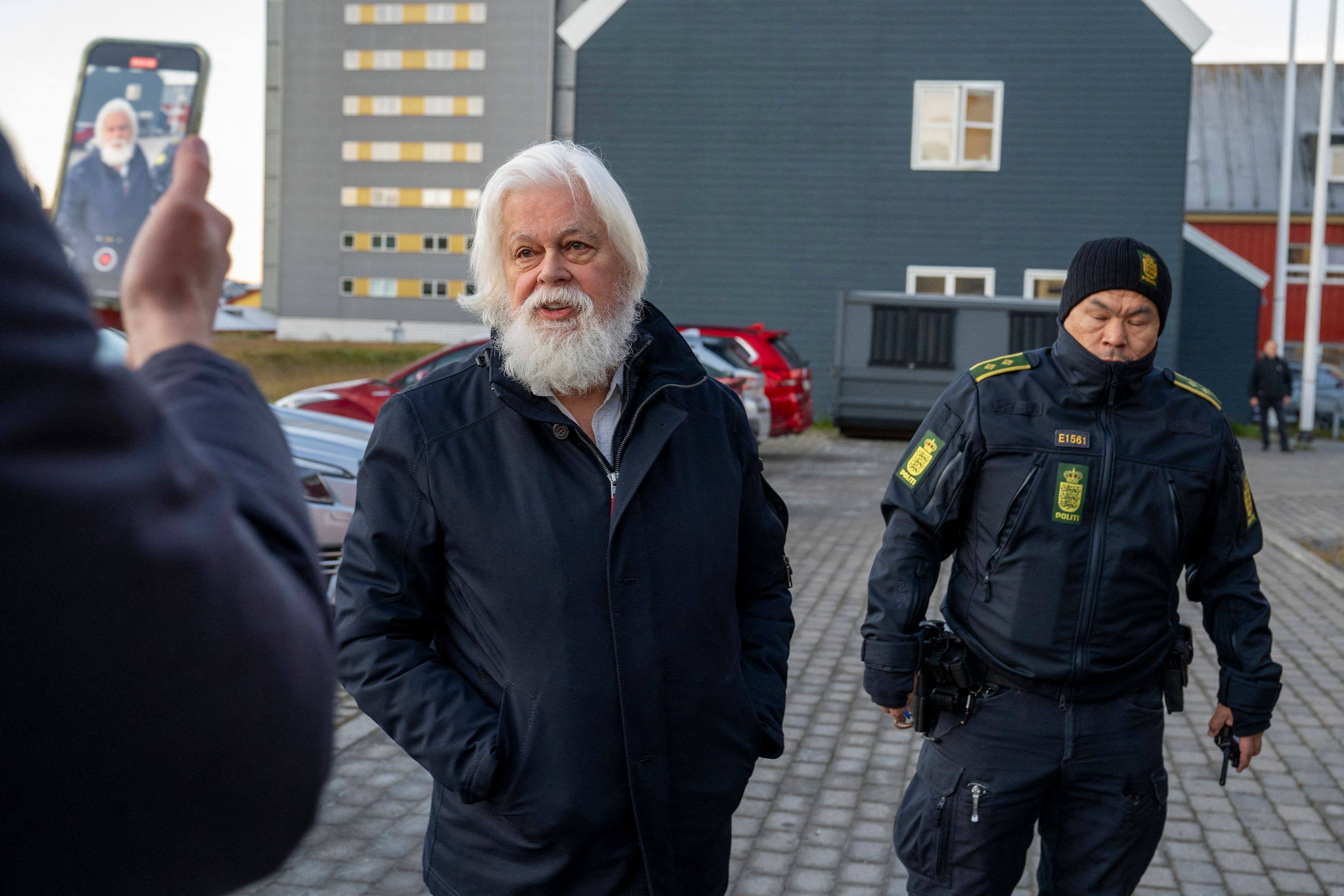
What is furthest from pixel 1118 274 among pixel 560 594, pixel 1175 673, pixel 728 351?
pixel 728 351

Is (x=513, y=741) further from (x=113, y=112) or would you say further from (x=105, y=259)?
(x=105, y=259)

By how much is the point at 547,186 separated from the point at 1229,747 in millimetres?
2292

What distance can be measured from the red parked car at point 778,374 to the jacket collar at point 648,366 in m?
14.9

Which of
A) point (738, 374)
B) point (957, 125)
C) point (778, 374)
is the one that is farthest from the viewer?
point (957, 125)

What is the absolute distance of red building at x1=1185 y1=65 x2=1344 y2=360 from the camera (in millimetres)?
39375

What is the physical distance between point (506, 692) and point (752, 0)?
24999 mm

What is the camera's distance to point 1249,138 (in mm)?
41250

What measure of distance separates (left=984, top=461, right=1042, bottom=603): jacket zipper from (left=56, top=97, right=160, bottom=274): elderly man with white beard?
2270 millimetres

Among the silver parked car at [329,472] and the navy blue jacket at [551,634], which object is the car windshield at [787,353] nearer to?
the silver parked car at [329,472]

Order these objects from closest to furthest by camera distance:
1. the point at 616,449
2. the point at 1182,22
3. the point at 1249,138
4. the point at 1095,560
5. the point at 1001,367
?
the point at 616,449
the point at 1095,560
the point at 1001,367
the point at 1182,22
the point at 1249,138

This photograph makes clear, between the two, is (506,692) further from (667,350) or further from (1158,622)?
(1158,622)

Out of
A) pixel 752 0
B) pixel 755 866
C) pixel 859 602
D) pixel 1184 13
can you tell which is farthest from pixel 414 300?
pixel 755 866

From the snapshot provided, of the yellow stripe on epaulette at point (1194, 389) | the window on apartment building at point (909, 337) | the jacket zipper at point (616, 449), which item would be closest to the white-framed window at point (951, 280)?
the window on apartment building at point (909, 337)

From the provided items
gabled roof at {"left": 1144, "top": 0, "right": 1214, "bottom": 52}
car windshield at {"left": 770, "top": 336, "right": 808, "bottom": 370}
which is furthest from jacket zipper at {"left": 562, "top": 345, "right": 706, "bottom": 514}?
gabled roof at {"left": 1144, "top": 0, "right": 1214, "bottom": 52}
